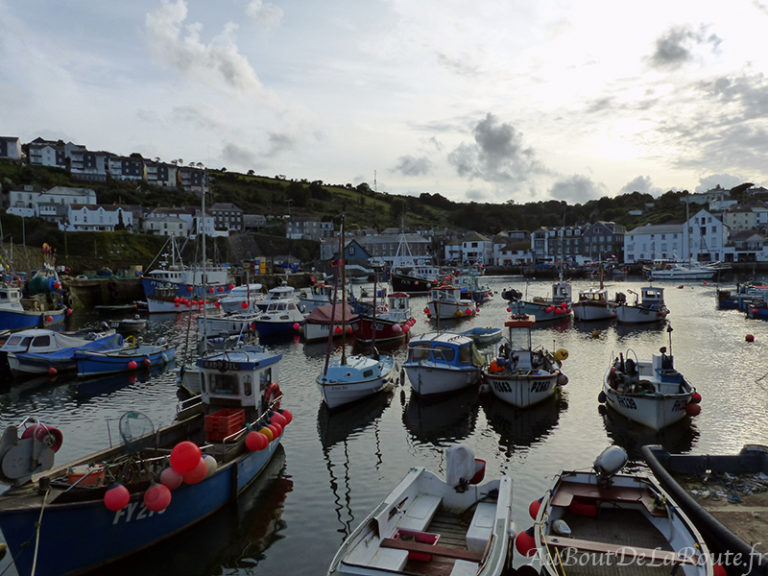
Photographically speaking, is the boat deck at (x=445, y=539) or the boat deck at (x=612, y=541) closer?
the boat deck at (x=612, y=541)

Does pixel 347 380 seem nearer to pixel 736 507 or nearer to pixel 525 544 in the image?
pixel 525 544

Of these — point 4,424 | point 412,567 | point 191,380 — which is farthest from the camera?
point 191,380

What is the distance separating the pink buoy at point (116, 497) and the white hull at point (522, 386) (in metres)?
15.8

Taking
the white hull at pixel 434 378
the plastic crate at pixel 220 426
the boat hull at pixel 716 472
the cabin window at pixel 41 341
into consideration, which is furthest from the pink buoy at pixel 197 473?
the cabin window at pixel 41 341

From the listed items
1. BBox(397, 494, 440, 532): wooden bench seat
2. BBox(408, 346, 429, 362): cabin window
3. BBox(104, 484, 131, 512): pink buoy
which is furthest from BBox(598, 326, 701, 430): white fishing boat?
BBox(104, 484, 131, 512): pink buoy

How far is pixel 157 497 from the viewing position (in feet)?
36.5

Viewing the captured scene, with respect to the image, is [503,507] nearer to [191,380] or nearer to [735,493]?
[735,493]

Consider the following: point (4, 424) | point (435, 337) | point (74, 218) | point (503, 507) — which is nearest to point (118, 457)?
point (503, 507)

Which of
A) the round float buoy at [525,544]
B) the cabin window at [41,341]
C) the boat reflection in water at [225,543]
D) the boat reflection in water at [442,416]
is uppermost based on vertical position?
the cabin window at [41,341]

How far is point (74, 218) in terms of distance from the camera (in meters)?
107

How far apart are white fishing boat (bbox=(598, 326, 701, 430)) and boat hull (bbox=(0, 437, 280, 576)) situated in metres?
15.1

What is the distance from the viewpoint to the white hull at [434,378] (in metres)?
24.0

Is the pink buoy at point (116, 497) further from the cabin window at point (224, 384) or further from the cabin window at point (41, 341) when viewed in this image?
the cabin window at point (41, 341)

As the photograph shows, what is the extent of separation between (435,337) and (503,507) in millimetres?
14402
